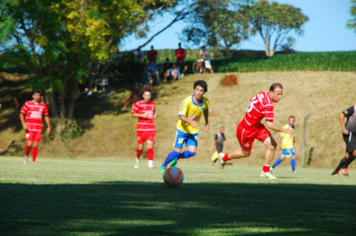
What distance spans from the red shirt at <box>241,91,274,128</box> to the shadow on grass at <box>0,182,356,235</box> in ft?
7.08

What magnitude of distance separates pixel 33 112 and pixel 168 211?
12753 millimetres

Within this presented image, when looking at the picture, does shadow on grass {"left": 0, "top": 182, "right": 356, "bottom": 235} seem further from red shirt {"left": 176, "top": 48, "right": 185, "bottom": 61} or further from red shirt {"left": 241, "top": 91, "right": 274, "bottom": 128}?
red shirt {"left": 176, "top": 48, "right": 185, "bottom": 61}

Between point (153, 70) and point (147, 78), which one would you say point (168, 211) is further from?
point (153, 70)

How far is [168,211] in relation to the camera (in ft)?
21.1

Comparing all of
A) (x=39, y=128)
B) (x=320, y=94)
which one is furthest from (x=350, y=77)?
(x=39, y=128)

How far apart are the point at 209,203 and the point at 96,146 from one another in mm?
25920

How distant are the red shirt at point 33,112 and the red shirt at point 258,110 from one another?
8.88 metres

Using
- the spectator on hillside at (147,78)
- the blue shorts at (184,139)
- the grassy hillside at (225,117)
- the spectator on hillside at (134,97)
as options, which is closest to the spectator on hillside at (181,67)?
the grassy hillside at (225,117)

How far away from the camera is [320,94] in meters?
36.5

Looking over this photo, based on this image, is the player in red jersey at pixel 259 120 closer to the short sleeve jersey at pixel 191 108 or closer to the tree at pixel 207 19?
the short sleeve jersey at pixel 191 108

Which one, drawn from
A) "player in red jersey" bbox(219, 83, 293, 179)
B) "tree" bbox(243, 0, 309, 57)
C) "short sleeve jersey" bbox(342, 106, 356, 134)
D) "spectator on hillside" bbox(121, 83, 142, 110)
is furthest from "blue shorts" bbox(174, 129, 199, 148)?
"tree" bbox(243, 0, 309, 57)

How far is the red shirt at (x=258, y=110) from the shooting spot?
36.9 ft

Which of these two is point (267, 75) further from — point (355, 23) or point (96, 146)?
point (96, 146)

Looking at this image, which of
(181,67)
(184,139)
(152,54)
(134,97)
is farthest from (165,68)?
(184,139)
